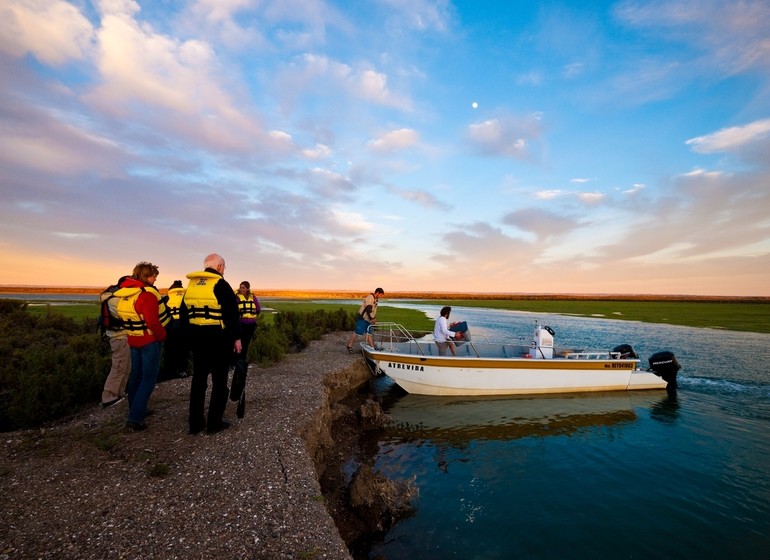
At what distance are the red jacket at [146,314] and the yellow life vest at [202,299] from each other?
1.09 metres

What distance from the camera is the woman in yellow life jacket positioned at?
23.7ft

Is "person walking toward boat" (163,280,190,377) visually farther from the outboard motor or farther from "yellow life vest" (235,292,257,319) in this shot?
the outboard motor

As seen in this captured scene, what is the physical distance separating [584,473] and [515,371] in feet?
19.4

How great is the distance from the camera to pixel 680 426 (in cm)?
1218

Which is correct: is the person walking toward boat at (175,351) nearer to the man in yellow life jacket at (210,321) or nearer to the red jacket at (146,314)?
the red jacket at (146,314)

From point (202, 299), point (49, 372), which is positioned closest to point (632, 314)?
point (202, 299)

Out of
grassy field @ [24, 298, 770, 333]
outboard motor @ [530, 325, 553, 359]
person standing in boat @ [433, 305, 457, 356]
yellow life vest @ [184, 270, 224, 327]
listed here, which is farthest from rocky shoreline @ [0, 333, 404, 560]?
grassy field @ [24, 298, 770, 333]

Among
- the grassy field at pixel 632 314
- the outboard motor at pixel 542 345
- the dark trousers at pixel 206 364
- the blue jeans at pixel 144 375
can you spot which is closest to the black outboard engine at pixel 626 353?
the outboard motor at pixel 542 345

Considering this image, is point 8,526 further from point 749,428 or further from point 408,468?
point 749,428

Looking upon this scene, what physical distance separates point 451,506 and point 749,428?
35.7 ft

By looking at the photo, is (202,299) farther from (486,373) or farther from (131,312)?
(486,373)

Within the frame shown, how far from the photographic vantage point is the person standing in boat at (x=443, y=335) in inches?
592

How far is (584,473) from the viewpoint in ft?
29.5

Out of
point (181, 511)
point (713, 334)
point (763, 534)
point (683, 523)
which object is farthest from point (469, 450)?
point (713, 334)
